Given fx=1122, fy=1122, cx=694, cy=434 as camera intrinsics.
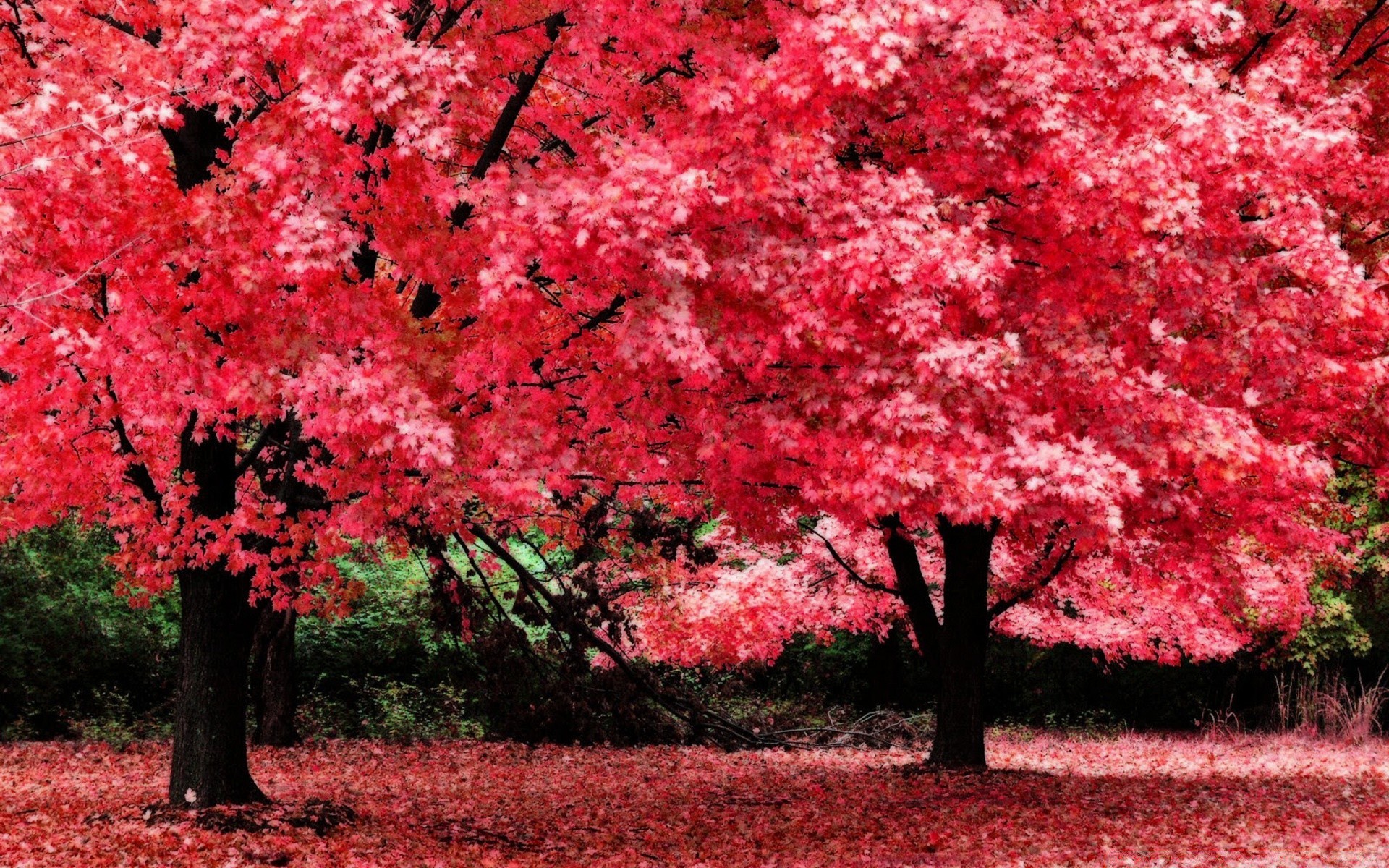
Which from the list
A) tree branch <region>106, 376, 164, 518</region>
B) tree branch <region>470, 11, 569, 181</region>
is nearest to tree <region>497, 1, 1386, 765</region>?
tree branch <region>470, 11, 569, 181</region>

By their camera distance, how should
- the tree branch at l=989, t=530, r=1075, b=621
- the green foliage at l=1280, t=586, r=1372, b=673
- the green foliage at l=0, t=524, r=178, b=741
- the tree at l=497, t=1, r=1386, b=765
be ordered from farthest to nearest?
the green foliage at l=1280, t=586, r=1372, b=673 → the green foliage at l=0, t=524, r=178, b=741 → the tree branch at l=989, t=530, r=1075, b=621 → the tree at l=497, t=1, r=1386, b=765

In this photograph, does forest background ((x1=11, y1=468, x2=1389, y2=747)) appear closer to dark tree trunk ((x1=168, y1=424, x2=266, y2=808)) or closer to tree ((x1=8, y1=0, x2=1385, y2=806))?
dark tree trunk ((x1=168, y1=424, x2=266, y2=808))

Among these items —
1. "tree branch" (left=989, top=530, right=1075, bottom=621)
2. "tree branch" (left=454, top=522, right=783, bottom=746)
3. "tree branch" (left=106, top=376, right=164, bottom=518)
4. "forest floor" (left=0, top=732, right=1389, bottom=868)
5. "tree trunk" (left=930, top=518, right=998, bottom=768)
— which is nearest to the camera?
"forest floor" (left=0, top=732, right=1389, bottom=868)

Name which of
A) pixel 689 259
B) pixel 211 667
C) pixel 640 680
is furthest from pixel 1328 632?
pixel 211 667

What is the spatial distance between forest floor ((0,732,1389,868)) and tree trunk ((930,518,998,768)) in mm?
442

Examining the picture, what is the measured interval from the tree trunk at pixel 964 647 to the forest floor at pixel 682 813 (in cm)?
44

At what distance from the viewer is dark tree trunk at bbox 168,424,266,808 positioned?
355 inches

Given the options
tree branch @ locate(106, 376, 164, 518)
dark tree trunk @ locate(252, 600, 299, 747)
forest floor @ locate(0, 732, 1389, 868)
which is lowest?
forest floor @ locate(0, 732, 1389, 868)

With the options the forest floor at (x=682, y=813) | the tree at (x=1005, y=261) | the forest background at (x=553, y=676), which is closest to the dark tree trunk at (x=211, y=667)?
the forest floor at (x=682, y=813)

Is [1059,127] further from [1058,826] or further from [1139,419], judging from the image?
[1058,826]

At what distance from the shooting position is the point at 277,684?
15812mm

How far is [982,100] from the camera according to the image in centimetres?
730

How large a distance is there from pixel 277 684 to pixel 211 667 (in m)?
7.12

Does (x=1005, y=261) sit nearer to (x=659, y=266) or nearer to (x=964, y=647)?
(x=659, y=266)
